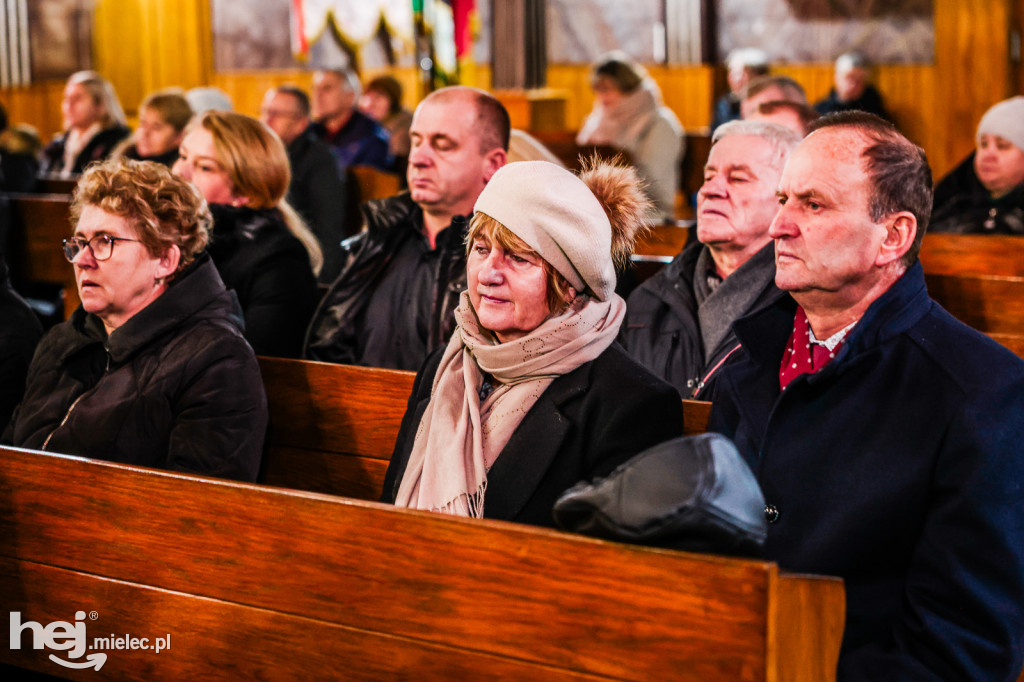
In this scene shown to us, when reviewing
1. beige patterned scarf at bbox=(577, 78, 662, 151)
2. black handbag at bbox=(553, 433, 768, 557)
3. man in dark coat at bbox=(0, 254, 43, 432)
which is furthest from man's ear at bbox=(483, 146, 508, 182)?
beige patterned scarf at bbox=(577, 78, 662, 151)

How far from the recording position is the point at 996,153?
14.7 feet

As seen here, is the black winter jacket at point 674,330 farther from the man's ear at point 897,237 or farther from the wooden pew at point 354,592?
the wooden pew at point 354,592

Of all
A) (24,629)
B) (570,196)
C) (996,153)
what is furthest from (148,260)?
(996,153)

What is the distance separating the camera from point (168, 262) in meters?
2.53

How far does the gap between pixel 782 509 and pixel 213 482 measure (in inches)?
35.1

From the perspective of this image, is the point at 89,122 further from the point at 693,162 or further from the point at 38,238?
the point at 693,162

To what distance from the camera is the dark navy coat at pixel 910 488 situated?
1.62 metres

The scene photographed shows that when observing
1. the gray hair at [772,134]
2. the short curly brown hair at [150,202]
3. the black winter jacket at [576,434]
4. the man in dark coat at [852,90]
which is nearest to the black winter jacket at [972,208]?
the gray hair at [772,134]

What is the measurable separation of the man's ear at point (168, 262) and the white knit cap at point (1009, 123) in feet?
11.0

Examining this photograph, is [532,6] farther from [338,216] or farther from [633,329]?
[633,329]

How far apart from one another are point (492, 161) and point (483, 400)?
4.47 feet

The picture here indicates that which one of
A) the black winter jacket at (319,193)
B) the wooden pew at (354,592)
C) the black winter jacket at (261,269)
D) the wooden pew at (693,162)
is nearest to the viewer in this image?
the wooden pew at (354,592)

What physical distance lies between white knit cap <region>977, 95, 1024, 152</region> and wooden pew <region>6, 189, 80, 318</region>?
12.1 ft
